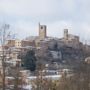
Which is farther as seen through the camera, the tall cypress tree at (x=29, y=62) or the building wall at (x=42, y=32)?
the building wall at (x=42, y=32)

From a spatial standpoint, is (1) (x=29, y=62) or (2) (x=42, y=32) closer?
(1) (x=29, y=62)

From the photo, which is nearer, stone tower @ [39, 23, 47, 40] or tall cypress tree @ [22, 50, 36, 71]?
tall cypress tree @ [22, 50, 36, 71]

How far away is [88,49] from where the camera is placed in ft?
96.3

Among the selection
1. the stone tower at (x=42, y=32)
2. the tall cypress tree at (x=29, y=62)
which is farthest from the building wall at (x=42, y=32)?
the tall cypress tree at (x=29, y=62)

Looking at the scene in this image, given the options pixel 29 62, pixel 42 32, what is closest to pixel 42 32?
pixel 42 32

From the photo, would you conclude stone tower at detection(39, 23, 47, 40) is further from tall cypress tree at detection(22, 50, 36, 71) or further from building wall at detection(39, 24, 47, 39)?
tall cypress tree at detection(22, 50, 36, 71)

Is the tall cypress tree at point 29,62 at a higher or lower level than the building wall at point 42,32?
lower

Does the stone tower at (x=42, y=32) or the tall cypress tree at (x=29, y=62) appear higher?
the stone tower at (x=42, y=32)

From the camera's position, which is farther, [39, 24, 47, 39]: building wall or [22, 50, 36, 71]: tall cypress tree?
[39, 24, 47, 39]: building wall

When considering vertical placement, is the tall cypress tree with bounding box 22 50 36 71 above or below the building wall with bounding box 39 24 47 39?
below

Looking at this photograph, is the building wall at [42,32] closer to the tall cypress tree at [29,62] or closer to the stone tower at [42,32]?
the stone tower at [42,32]

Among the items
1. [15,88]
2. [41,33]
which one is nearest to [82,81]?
[15,88]

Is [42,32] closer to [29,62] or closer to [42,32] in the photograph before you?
[42,32]

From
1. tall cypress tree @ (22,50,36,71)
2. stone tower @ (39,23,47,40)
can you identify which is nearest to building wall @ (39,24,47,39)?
stone tower @ (39,23,47,40)
